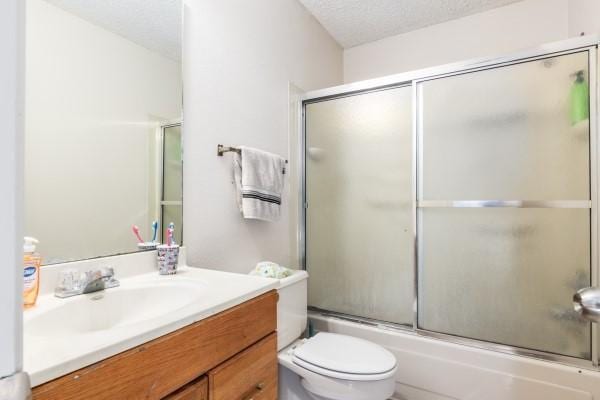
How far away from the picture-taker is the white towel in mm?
1461

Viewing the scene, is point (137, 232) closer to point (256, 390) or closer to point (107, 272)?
point (107, 272)

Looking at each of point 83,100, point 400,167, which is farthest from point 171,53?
point 400,167

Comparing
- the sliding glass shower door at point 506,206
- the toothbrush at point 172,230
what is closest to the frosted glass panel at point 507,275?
the sliding glass shower door at point 506,206

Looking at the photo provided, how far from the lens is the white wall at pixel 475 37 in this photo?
196 centimetres

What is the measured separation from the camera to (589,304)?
452 mm

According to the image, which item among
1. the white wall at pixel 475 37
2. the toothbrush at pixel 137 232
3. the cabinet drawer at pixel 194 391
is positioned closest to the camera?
the cabinet drawer at pixel 194 391

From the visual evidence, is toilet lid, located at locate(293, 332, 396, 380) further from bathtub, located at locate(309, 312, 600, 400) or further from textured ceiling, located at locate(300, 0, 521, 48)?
textured ceiling, located at locate(300, 0, 521, 48)

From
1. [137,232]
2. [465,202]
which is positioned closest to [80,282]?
[137,232]

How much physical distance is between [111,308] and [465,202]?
1605mm

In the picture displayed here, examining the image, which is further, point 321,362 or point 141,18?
point 321,362

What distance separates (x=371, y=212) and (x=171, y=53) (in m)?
1.34

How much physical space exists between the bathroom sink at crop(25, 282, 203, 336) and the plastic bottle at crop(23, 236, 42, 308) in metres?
0.06

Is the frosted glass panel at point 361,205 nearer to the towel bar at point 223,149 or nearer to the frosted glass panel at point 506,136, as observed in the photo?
the frosted glass panel at point 506,136

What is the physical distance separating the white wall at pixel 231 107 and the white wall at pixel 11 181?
39.8 inches
